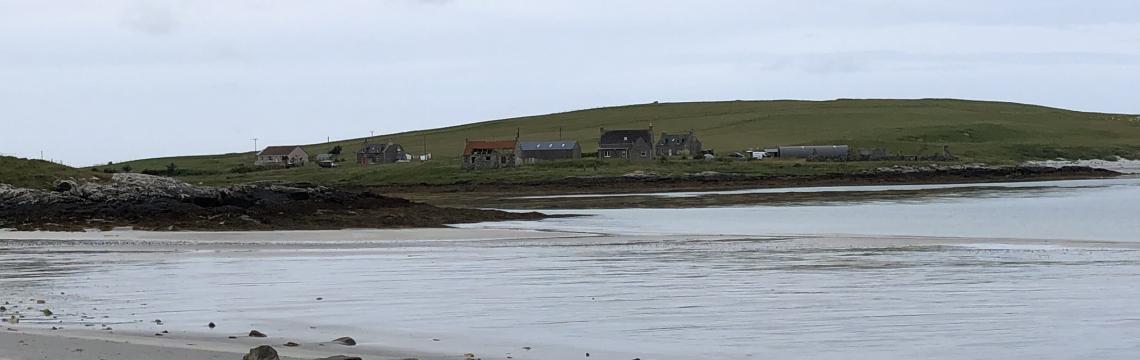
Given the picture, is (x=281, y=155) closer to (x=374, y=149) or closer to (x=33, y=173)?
(x=374, y=149)

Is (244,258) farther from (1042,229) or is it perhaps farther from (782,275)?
(1042,229)

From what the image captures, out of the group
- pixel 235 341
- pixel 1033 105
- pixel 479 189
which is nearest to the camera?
pixel 235 341

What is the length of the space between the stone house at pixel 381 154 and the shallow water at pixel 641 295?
9969cm

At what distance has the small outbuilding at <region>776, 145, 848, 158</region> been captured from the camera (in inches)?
4478

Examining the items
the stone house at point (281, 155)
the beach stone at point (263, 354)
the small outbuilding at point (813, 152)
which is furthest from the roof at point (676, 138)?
the beach stone at point (263, 354)

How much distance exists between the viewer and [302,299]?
18.3 m

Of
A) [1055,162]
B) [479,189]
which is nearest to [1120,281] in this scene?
[479,189]

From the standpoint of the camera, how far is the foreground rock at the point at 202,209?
3759 centimetres

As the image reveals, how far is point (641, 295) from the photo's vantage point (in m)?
18.7

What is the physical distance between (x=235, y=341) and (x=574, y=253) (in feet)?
48.6

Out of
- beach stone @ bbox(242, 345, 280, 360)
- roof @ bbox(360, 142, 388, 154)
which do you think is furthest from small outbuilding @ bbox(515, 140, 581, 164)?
beach stone @ bbox(242, 345, 280, 360)

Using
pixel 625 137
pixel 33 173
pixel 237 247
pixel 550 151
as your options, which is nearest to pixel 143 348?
pixel 237 247

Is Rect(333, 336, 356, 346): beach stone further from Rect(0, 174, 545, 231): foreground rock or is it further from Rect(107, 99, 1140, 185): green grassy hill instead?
Rect(107, 99, 1140, 185): green grassy hill

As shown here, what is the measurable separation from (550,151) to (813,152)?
23233mm
